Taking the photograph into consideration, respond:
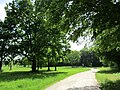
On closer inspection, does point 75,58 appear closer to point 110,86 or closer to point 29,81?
point 29,81

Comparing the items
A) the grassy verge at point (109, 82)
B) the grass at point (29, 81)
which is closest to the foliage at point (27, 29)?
the grass at point (29, 81)

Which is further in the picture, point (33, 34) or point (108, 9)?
point (33, 34)

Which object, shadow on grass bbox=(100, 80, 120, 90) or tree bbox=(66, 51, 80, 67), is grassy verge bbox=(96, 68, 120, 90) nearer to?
shadow on grass bbox=(100, 80, 120, 90)

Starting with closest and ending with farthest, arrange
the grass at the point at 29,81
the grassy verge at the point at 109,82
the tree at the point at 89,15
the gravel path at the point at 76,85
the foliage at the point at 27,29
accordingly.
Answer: the tree at the point at 89,15 < the grassy verge at the point at 109,82 < the gravel path at the point at 76,85 < the grass at the point at 29,81 < the foliage at the point at 27,29

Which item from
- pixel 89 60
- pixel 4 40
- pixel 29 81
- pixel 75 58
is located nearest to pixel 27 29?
pixel 4 40

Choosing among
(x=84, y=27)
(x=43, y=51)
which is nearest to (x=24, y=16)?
(x=43, y=51)

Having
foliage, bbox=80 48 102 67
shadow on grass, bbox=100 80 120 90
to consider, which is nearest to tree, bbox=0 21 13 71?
shadow on grass, bbox=100 80 120 90

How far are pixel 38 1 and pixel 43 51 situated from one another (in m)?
37.3

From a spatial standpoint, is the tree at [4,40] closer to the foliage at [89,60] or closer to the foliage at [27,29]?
the foliage at [27,29]

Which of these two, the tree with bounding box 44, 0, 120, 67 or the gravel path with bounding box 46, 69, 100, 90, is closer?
the tree with bounding box 44, 0, 120, 67

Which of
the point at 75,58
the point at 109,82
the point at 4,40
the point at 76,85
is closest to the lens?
the point at 76,85

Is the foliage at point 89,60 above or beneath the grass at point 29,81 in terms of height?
above

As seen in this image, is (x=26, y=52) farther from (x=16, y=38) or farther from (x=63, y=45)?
(x=63, y=45)

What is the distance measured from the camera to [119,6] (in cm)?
1374
